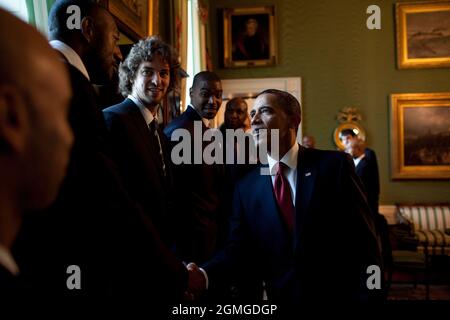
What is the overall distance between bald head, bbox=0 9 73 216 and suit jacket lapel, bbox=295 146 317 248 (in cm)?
181

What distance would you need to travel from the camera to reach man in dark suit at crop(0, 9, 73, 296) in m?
0.58

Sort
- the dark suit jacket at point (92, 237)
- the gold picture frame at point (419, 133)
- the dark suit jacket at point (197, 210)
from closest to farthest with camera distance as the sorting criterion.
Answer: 1. the dark suit jacket at point (92, 237)
2. the dark suit jacket at point (197, 210)
3. the gold picture frame at point (419, 133)

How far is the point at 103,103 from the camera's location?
3676 mm

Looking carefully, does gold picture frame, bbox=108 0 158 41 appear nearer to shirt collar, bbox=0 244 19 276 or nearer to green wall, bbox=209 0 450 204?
shirt collar, bbox=0 244 19 276

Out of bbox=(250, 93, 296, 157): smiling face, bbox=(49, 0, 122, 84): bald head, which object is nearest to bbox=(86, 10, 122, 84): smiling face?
bbox=(49, 0, 122, 84): bald head

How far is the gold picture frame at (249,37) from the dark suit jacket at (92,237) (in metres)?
8.36

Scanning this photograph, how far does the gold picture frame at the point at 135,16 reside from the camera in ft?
15.2

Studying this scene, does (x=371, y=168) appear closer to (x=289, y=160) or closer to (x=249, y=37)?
(x=249, y=37)

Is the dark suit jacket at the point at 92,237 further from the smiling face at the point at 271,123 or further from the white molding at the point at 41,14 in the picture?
the white molding at the point at 41,14

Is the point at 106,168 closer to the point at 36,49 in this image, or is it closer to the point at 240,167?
the point at 36,49

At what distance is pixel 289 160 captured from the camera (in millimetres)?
2541

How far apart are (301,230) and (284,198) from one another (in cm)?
22

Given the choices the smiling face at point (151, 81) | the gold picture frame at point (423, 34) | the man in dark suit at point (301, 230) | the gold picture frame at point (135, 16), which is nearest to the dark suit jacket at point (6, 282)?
the man in dark suit at point (301, 230)
